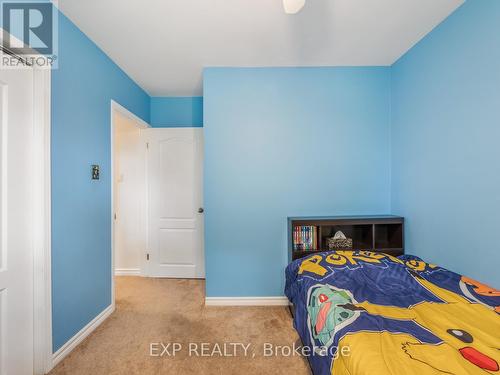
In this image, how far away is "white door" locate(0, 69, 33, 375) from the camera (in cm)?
133

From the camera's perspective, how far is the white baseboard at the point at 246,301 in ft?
7.86

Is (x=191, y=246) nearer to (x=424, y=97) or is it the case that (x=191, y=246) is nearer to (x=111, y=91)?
(x=111, y=91)

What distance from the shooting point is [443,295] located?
4.48 feet

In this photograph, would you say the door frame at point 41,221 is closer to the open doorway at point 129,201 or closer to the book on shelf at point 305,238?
the open doorway at point 129,201

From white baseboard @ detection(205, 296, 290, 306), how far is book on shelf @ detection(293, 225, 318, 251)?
2.14ft

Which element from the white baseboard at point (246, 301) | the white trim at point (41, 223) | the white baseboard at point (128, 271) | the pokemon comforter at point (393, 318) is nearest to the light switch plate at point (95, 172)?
the white trim at point (41, 223)

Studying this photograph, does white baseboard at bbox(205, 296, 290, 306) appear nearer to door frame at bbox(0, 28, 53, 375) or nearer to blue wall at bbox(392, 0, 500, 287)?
door frame at bbox(0, 28, 53, 375)

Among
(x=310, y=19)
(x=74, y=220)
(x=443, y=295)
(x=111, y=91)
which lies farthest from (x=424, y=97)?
(x=74, y=220)

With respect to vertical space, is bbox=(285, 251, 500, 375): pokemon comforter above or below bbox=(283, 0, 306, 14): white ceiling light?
below

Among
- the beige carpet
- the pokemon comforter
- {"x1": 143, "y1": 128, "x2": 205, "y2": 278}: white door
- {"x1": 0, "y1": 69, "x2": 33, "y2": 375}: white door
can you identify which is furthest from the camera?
{"x1": 143, "y1": 128, "x2": 205, "y2": 278}: white door

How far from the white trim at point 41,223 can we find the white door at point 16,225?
2 centimetres

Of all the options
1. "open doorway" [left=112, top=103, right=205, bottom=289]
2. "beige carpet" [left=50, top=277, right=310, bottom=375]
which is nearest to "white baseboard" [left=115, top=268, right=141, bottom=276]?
"open doorway" [left=112, top=103, right=205, bottom=289]

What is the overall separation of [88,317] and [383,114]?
3.58 m

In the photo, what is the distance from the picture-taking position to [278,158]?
243cm
